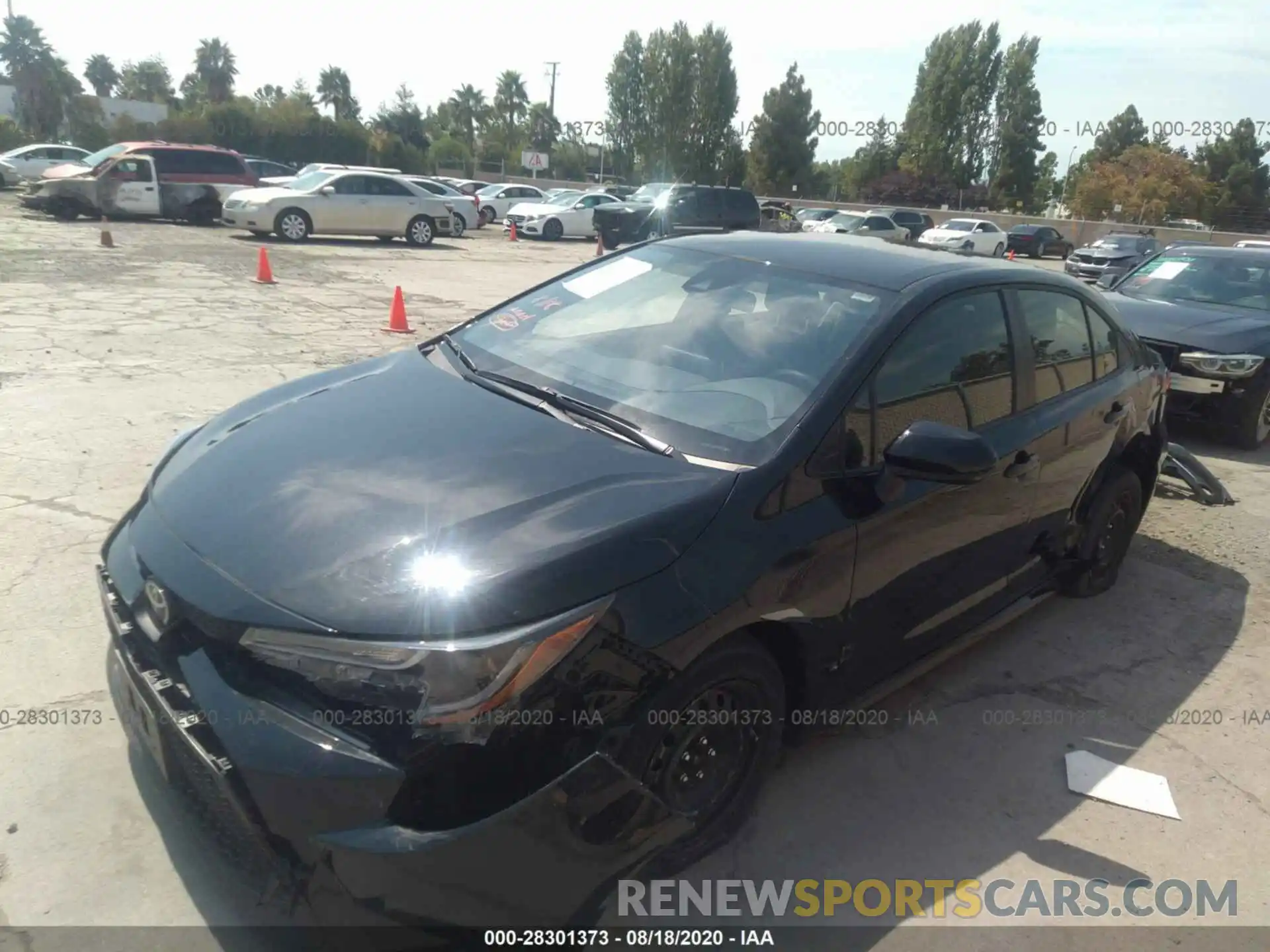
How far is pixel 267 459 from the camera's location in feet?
9.14

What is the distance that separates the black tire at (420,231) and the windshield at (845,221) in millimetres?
13266

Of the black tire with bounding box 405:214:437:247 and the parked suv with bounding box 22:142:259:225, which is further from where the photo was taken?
the black tire with bounding box 405:214:437:247

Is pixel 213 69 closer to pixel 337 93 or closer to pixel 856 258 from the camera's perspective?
pixel 337 93

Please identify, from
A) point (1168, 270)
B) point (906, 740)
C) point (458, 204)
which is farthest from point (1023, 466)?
point (458, 204)

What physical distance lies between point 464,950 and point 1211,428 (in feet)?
26.0

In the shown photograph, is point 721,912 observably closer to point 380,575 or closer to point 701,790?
point 701,790

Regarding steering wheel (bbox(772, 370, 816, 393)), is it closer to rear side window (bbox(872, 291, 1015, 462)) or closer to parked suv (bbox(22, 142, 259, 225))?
rear side window (bbox(872, 291, 1015, 462))

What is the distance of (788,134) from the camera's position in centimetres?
6203

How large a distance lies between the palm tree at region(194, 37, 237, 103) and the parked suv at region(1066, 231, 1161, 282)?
245 ft

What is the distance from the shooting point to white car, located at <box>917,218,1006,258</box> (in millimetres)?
30781

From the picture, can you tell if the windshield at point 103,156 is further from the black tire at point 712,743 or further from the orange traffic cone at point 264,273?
the black tire at point 712,743

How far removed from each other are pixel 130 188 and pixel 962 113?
5180cm

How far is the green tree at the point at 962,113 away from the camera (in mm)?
58500

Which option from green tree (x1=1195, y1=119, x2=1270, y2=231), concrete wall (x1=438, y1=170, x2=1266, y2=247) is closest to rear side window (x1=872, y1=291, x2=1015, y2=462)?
concrete wall (x1=438, y1=170, x2=1266, y2=247)
